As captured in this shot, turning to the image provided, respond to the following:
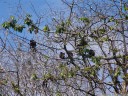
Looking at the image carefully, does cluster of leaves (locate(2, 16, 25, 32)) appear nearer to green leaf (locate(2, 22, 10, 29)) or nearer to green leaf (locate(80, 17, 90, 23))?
green leaf (locate(2, 22, 10, 29))

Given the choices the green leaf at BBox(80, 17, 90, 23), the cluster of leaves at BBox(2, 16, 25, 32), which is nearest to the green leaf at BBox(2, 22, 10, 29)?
the cluster of leaves at BBox(2, 16, 25, 32)

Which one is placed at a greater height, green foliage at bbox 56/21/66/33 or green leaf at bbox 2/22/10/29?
green leaf at bbox 2/22/10/29

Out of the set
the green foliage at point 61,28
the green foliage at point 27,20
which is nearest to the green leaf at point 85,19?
the green foliage at point 61,28

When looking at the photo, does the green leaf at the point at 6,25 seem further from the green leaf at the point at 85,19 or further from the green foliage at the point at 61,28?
the green leaf at the point at 85,19

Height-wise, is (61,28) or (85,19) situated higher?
(85,19)

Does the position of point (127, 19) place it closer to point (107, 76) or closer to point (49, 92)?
point (107, 76)

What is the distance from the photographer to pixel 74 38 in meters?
6.31

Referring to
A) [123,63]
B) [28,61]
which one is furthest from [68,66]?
[28,61]

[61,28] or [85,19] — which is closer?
[61,28]

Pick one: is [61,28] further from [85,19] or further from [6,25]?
[6,25]

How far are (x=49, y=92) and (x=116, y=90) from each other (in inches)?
81.8

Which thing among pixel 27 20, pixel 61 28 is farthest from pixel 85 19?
pixel 27 20

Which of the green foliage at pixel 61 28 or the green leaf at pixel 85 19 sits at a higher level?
the green leaf at pixel 85 19

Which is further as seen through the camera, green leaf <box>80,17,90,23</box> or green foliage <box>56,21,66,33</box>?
green leaf <box>80,17,90,23</box>
